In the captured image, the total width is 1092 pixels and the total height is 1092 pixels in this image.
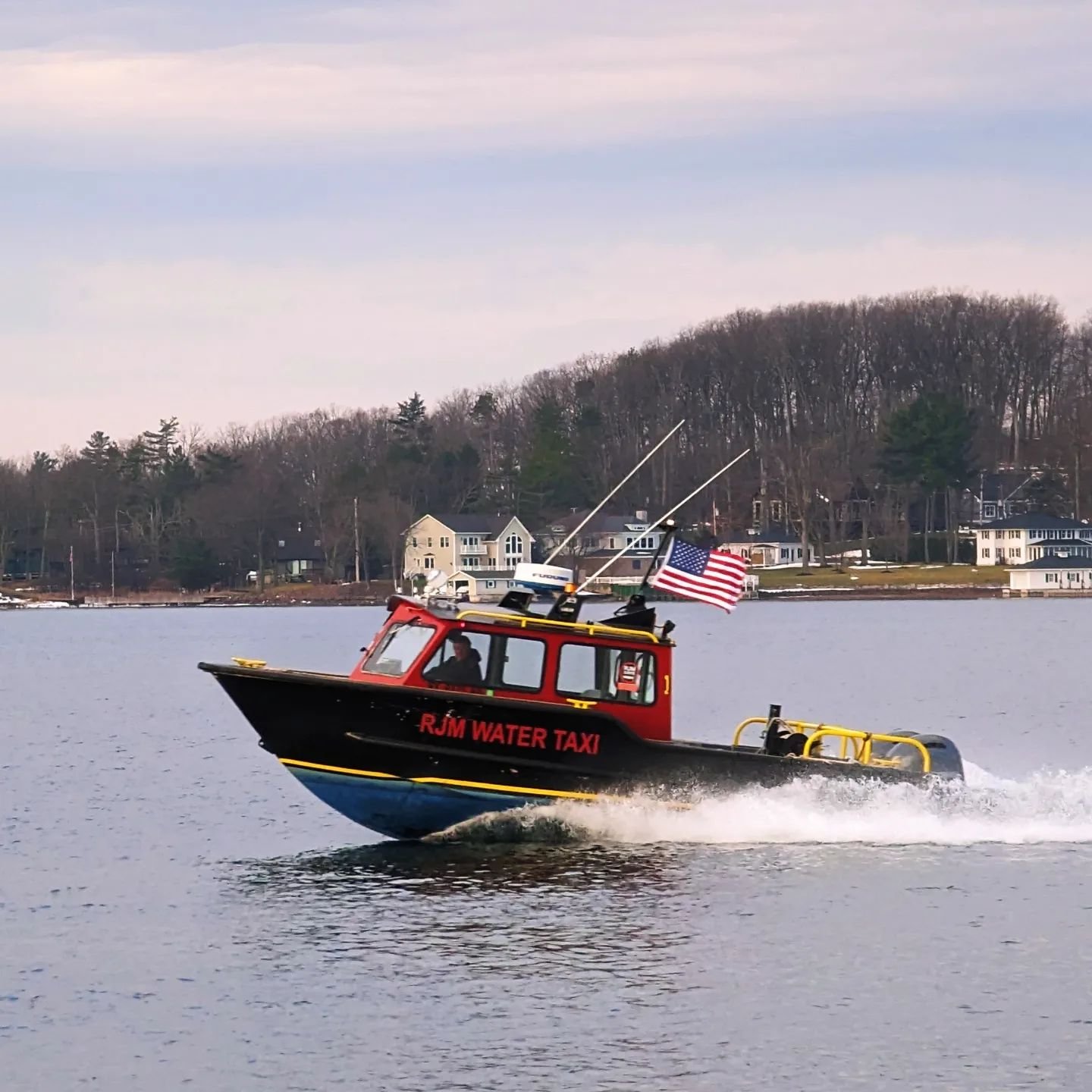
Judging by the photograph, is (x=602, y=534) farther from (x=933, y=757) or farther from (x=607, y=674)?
(x=607, y=674)

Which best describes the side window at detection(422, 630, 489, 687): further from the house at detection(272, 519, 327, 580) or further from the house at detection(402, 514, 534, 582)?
the house at detection(272, 519, 327, 580)

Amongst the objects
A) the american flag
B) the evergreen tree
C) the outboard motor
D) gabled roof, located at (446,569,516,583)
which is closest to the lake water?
the outboard motor

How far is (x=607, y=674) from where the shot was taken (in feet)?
80.3

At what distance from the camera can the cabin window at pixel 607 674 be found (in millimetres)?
24266

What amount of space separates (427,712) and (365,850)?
352cm

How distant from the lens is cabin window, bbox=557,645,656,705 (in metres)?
24.3

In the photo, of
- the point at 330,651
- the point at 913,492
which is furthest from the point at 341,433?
the point at 330,651

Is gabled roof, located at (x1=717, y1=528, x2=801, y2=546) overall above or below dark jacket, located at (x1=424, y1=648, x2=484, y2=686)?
above

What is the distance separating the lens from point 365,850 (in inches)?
1044

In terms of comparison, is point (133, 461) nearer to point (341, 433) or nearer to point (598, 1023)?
point (341, 433)

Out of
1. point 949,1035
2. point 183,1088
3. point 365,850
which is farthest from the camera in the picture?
point 365,850

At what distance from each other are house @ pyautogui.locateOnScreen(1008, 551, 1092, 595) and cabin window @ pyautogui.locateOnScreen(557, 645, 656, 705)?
12627 centimetres

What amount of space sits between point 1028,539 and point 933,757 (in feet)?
425

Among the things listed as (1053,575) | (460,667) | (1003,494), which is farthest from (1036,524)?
(460,667)
